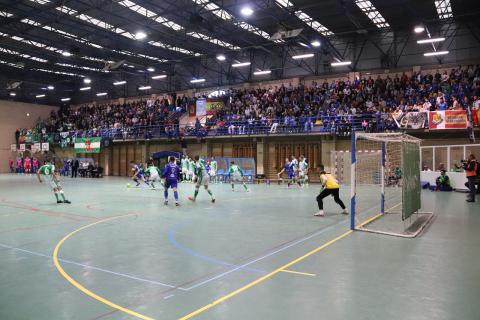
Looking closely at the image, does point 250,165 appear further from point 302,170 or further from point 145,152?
point 145,152

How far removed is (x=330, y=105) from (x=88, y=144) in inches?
1065

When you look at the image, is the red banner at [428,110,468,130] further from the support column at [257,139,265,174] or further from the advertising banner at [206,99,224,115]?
the advertising banner at [206,99,224,115]

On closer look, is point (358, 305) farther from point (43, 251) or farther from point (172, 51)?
point (172, 51)

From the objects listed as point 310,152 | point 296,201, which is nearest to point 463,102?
point 310,152

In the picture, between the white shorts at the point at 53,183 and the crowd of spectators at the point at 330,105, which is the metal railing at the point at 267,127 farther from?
the white shorts at the point at 53,183

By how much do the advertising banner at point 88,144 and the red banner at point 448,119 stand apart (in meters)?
32.4

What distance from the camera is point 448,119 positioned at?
76.6 feet

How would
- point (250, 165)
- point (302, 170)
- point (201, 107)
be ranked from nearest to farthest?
point (302, 170)
point (250, 165)
point (201, 107)

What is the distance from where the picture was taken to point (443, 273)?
619 cm

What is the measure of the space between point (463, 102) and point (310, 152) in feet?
38.0

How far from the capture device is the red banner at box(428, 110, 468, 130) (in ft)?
75.0

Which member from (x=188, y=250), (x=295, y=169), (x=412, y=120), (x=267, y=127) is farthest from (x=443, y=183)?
(x=188, y=250)

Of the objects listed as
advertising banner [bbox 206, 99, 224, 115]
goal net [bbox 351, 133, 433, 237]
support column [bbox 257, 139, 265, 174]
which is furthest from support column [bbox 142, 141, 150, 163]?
goal net [bbox 351, 133, 433, 237]

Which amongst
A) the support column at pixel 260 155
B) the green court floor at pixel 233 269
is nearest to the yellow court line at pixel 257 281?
the green court floor at pixel 233 269
